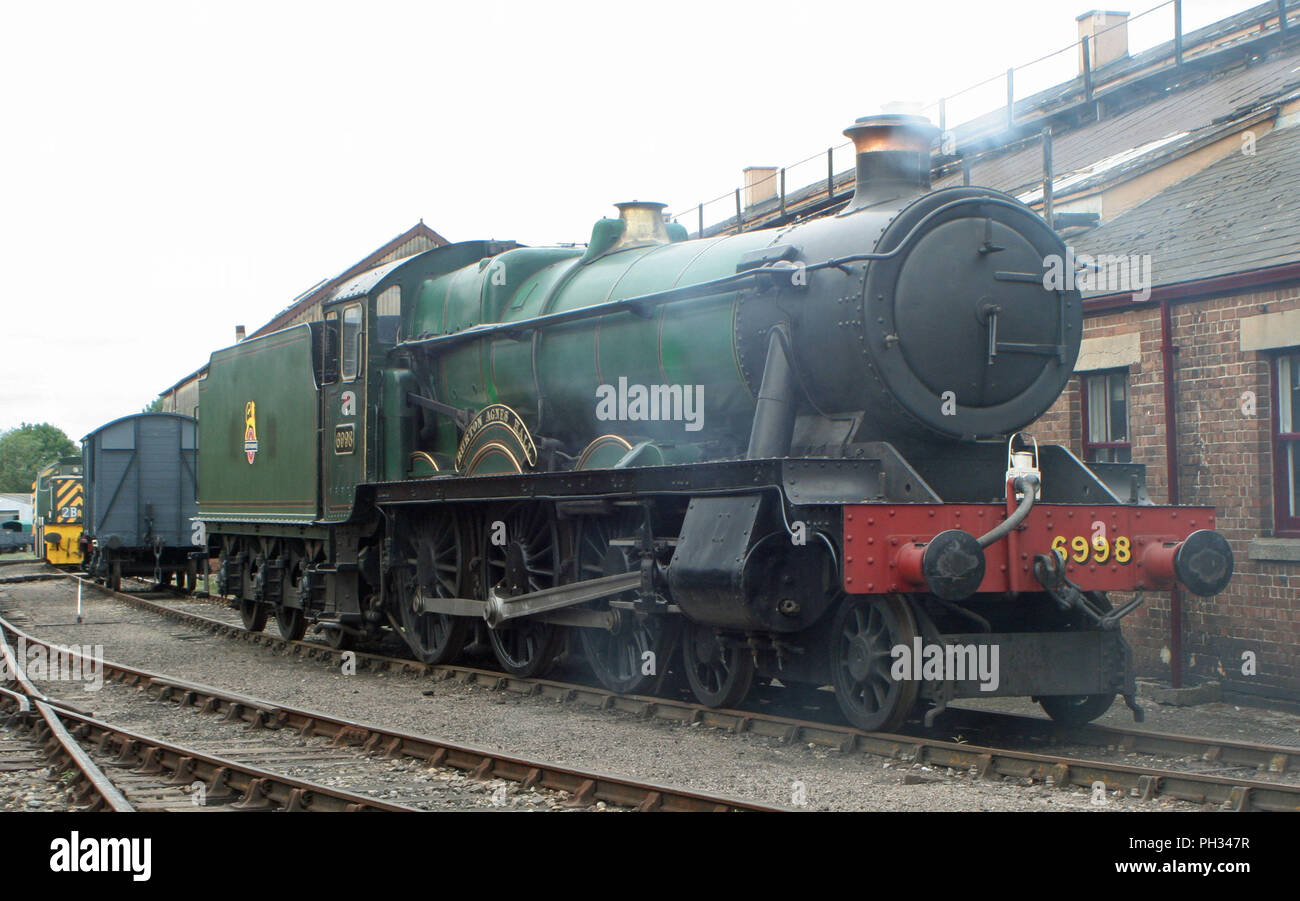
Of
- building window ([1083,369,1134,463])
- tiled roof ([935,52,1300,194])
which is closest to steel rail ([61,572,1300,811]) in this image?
building window ([1083,369,1134,463])

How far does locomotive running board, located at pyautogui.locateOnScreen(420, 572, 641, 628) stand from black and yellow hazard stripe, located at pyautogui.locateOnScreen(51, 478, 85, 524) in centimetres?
2160

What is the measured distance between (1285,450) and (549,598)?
545cm

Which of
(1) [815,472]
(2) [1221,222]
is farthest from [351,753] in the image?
(2) [1221,222]

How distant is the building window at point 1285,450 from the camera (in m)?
9.35

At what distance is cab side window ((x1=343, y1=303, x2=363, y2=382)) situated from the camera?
39.1ft

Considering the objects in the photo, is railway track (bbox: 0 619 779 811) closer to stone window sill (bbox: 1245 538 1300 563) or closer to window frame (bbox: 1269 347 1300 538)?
stone window sill (bbox: 1245 538 1300 563)

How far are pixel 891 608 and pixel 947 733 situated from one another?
1.11 metres

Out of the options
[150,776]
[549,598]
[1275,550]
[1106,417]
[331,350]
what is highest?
[331,350]

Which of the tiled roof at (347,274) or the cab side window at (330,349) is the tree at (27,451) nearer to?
the tiled roof at (347,274)

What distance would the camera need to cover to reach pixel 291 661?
12.7 metres

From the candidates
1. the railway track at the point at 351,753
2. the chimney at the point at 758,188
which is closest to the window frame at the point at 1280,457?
the railway track at the point at 351,753

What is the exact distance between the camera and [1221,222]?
10.4 metres

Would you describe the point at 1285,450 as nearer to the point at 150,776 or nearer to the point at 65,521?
the point at 150,776
